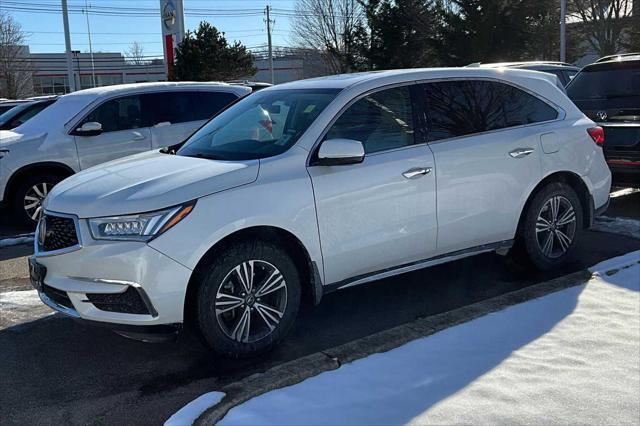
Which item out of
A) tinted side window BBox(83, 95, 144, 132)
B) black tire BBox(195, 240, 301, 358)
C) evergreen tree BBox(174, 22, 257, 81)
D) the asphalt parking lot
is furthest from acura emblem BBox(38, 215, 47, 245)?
evergreen tree BBox(174, 22, 257, 81)

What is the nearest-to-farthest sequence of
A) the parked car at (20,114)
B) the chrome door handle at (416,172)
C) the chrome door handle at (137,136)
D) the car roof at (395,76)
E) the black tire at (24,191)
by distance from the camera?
the chrome door handle at (416,172) < the car roof at (395,76) < the black tire at (24,191) < the chrome door handle at (137,136) < the parked car at (20,114)

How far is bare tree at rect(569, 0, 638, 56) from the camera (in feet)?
106

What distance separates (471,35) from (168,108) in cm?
2633

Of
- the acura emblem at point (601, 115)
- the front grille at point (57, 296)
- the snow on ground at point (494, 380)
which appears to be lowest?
the snow on ground at point (494, 380)

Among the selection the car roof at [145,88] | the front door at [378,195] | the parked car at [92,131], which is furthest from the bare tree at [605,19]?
the front door at [378,195]

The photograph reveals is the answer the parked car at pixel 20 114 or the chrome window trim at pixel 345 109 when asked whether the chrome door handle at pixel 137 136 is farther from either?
the chrome window trim at pixel 345 109

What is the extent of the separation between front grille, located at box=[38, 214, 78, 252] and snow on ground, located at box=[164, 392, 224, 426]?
118cm

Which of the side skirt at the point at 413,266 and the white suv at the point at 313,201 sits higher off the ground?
the white suv at the point at 313,201

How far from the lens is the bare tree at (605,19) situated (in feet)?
106

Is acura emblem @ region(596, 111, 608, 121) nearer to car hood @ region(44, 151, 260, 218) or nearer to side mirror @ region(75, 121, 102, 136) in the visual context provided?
car hood @ region(44, 151, 260, 218)

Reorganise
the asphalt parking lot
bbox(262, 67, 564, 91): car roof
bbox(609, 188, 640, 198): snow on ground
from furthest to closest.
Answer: bbox(609, 188, 640, 198): snow on ground, bbox(262, 67, 564, 91): car roof, the asphalt parking lot

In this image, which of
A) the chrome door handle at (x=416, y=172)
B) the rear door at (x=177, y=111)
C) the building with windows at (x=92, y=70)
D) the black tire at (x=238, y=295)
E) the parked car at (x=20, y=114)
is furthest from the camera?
the building with windows at (x=92, y=70)

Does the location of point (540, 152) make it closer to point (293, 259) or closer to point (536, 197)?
point (536, 197)

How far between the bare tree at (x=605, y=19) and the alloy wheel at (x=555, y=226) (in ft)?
101
